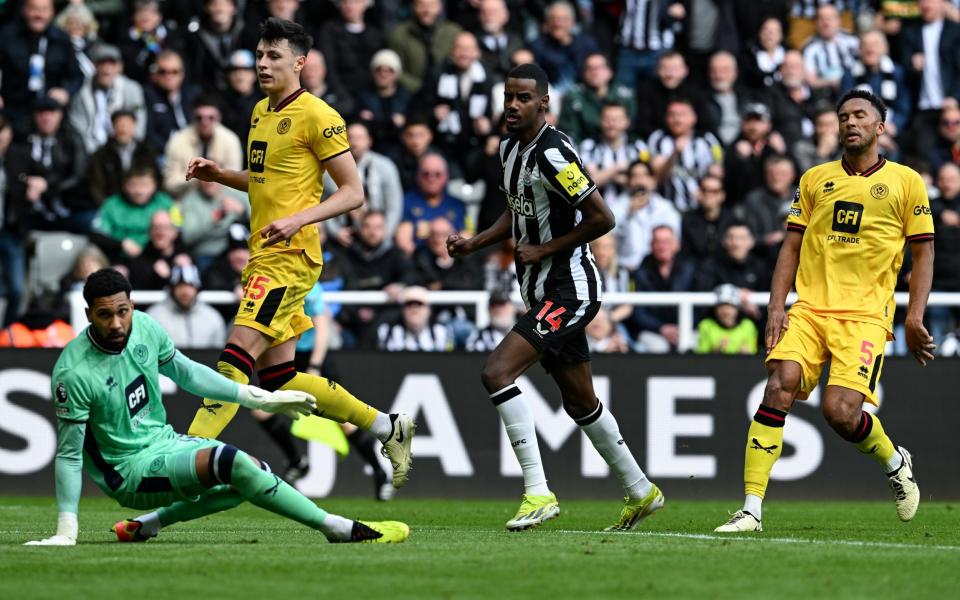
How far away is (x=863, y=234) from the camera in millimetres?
10016

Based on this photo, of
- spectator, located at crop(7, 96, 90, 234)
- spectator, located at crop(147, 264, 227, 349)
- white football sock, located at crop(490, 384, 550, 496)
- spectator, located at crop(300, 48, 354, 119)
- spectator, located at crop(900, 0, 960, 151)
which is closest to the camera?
white football sock, located at crop(490, 384, 550, 496)

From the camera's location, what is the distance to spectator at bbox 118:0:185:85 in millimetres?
18812

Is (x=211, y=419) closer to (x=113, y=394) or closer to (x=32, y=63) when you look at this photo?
(x=113, y=394)

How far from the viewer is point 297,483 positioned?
1530 cm

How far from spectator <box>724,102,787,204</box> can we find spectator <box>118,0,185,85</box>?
21.0 feet

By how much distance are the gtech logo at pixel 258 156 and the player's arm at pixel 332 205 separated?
393 millimetres

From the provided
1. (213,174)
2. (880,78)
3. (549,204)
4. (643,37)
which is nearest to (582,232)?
(549,204)

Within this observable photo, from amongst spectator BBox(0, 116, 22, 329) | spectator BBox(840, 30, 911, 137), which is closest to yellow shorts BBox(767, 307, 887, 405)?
spectator BBox(0, 116, 22, 329)

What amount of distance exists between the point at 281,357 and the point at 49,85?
918 centimetres

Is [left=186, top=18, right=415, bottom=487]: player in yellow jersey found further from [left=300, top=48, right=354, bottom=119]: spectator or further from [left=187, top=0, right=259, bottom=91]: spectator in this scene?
[left=187, top=0, right=259, bottom=91]: spectator

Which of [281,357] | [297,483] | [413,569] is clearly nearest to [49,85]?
[297,483]

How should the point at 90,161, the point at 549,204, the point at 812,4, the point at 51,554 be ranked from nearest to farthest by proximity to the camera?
1. the point at 51,554
2. the point at 549,204
3. the point at 90,161
4. the point at 812,4

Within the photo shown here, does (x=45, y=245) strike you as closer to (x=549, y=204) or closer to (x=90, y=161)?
(x=90, y=161)

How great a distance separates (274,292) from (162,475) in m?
2.09
